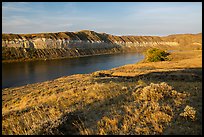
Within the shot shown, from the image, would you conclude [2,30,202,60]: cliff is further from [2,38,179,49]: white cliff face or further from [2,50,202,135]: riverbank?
[2,50,202,135]: riverbank

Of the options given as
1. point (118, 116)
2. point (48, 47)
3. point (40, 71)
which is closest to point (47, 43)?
point (48, 47)

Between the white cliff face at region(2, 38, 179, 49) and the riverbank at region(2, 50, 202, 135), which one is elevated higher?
the white cliff face at region(2, 38, 179, 49)

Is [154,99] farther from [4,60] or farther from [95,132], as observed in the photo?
[4,60]

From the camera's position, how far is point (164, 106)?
7.34 metres

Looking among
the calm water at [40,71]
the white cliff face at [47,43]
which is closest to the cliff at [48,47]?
the white cliff face at [47,43]

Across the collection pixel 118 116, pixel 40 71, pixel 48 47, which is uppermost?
pixel 118 116

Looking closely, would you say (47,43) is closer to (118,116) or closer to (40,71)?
(40,71)

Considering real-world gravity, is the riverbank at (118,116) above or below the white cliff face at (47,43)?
below

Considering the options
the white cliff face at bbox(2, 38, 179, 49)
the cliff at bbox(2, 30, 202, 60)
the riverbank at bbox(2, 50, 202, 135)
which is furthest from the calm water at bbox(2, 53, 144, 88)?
the riverbank at bbox(2, 50, 202, 135)

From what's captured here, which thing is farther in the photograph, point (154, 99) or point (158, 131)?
point (154, 99)

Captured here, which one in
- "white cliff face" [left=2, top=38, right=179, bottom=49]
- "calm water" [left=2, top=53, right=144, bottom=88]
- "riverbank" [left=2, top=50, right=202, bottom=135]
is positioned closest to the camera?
"riverbank" [left=2, top=50, right=202, bottom=135]

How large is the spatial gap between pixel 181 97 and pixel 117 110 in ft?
9.33

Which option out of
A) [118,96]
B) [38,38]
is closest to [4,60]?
[38,38]

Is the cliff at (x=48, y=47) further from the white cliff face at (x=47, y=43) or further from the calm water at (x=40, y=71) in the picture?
the calm water at (x=40, y=71)
